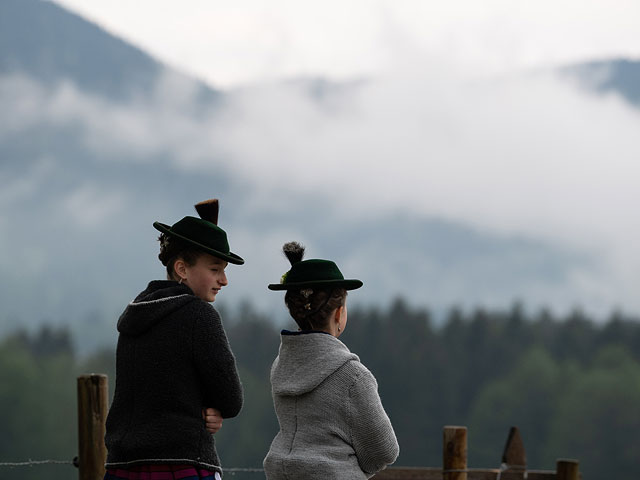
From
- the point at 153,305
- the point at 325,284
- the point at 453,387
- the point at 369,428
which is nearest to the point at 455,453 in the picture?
the point at 369,428

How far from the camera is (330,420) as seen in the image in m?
3.11

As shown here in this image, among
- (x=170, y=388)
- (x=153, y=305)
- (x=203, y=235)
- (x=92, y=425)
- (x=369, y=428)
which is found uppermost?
(x=203, y=235)

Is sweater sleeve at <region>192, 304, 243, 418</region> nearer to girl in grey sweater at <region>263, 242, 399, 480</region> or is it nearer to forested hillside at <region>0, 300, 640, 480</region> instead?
girl in grey sweater at <region>263, 242, 399, 480</region>

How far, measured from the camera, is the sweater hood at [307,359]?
123 inches

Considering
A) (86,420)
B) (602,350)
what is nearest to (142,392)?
(86,420)

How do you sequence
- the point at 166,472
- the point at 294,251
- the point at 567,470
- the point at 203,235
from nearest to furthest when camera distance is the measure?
1. the point at 166,472
2. the point at 203,235
3. the point at 294,251
4. the point at 567,470

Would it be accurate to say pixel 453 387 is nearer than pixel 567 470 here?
No

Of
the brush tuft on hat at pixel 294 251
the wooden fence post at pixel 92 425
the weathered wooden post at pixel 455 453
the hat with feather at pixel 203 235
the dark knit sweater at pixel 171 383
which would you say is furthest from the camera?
the weathered wooden post at pixel 455 453

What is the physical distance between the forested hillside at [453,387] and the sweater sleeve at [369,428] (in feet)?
191

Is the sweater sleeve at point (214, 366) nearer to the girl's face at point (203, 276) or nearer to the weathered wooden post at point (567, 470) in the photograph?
the girl's face at point (203, 276)

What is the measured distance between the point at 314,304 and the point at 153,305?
1.75 feet

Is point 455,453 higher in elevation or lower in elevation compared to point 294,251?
lower

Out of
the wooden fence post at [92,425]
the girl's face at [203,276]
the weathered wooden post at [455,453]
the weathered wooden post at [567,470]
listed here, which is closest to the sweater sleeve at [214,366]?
the girl's face at [203,276]

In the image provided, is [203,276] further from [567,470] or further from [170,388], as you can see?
[567,470]
